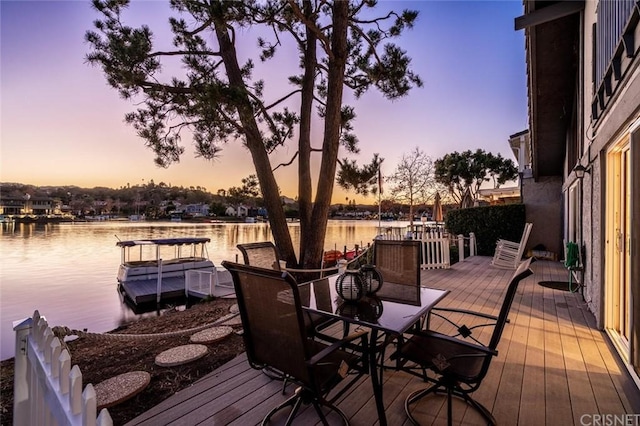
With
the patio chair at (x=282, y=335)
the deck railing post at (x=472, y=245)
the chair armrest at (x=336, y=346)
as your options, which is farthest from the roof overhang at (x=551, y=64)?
the patio chair at (x=282, y=335)

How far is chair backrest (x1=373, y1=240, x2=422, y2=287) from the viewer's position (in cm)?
284

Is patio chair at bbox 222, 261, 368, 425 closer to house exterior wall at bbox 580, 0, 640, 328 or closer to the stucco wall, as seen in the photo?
house exterior wall at bbox 580, 0, 640, 328

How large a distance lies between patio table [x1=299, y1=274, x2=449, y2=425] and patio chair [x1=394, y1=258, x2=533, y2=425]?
0.53 ft

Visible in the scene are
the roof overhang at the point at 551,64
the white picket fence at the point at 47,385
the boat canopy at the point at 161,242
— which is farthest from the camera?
the boat canopy at the point at 161,242

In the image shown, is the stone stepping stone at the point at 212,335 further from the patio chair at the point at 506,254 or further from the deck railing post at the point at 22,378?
the patio chair at the point at 506,254

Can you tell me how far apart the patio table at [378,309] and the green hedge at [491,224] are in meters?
8.72

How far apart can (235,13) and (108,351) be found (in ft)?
14.0

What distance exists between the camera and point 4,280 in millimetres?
11680

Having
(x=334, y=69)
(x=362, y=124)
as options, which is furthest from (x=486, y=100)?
(x=334, y=69)

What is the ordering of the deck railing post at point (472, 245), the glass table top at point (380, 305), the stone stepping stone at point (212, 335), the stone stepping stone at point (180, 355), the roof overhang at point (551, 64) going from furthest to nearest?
the deck railing post at point (472, 245), the roof overhang at point (551, 64), the stone stepping stone at point (212, 335), the stone stepping stone at point (180, 355), the glass table top at point (380, 305)

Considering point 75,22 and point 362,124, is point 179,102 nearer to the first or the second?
point 75,22

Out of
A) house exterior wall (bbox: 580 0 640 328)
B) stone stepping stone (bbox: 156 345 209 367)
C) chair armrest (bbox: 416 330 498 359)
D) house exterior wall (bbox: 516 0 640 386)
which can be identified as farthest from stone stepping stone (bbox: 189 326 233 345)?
house exterior wall (bbox: 580 0 640 328)

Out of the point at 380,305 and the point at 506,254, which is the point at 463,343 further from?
the point at 506,254

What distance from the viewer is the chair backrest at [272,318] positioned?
4.58ft
